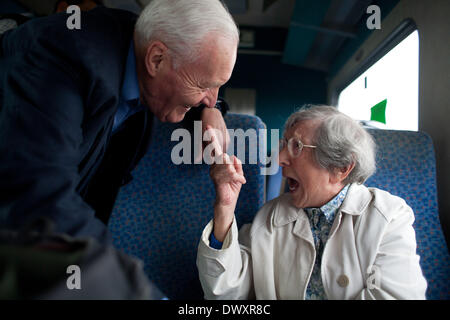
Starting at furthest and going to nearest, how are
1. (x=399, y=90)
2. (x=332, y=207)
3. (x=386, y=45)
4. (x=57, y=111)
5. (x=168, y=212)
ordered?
1. (x=386, y=45)
2. (x=399, y=90)
3. (x=168, y=212)
4. (x=332, y=207)
5. (x=57, y=111)

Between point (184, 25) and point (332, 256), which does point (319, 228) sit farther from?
point (184, 25)

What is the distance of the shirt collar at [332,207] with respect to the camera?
1229 mm

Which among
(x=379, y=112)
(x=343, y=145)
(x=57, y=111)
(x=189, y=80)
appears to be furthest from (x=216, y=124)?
(x=379, y=112)

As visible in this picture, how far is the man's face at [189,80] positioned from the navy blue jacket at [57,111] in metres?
0.15

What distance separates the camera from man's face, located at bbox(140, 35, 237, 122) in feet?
3.35

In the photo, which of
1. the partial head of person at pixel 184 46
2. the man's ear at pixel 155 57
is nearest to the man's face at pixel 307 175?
the partial head of person at pixel 184 46

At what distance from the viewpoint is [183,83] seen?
42.3 inches

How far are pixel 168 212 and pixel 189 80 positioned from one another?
579mm

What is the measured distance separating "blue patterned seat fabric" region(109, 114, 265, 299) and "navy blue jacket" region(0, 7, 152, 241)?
0.32 m

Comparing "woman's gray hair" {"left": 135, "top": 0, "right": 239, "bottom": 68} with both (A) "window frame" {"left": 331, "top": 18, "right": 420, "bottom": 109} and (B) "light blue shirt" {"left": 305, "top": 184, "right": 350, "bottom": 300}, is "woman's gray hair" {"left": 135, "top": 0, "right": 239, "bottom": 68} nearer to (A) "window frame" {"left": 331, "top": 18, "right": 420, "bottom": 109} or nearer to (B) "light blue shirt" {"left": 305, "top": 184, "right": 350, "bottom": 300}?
(B) "light blue shirt" {"left": 305, "top": 184, "right": 350, "bottom": 300}

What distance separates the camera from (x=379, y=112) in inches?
87.4

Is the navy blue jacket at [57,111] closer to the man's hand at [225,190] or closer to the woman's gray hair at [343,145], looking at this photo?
the man's hand at [225,190]

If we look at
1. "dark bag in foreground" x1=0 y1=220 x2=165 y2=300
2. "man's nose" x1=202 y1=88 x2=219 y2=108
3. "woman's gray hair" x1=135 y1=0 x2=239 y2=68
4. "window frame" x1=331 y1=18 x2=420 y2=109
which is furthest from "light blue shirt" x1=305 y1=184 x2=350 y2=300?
"window frame" x1=331 y1=18 x2=420 y2=109

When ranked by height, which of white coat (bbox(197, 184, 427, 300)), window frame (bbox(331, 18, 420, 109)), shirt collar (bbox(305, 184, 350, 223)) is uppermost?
window frame (bbox(331, 18, 420, 109))
